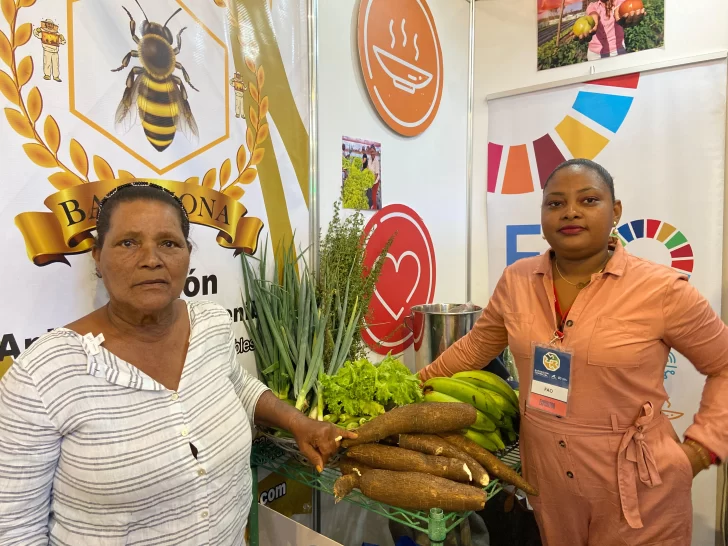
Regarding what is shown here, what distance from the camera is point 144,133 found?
1.61 m

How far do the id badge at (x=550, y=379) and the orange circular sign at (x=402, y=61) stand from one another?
1.68m

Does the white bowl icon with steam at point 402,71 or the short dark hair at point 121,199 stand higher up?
the white bowl icon with steam at point 402,71

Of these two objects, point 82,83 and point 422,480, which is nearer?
point 422,480

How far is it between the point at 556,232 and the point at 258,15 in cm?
148

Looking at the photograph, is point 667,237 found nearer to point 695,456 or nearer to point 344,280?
point 695,456

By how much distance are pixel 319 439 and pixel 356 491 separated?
192 mm

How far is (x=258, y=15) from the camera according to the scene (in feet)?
6.47

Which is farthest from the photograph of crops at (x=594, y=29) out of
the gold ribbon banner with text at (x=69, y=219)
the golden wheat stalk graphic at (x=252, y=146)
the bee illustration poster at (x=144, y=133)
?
the gold ribbon banner with text at (x=69, y=219)

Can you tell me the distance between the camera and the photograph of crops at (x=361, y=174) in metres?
2.46

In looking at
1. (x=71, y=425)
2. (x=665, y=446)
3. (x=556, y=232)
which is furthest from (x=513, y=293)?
(x=71, y=425)

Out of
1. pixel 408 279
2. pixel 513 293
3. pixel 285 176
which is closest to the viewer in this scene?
pixel 513 293

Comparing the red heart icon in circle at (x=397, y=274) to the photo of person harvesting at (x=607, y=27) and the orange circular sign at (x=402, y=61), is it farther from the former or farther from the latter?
the photo of person harvesting at (x=607, y=27)

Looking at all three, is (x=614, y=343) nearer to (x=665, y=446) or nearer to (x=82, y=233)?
(x=665, y=446)

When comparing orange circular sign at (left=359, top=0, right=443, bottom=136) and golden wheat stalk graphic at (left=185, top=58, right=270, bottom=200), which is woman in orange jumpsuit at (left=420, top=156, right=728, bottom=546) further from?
orange circular sign at (left=359, top=0, right=443, bottom=136)
